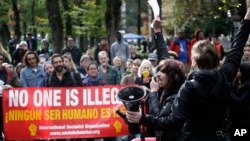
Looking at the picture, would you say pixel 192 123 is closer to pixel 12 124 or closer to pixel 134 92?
pixel 134 92

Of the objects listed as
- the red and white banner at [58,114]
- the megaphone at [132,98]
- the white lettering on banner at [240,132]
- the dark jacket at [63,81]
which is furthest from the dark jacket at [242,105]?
the dark jacket at [63,81]

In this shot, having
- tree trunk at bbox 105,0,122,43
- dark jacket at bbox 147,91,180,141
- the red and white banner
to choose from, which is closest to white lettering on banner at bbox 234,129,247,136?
dark jacket at bbox 147,91,180,141

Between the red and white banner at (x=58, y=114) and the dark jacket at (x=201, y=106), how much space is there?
6175mm

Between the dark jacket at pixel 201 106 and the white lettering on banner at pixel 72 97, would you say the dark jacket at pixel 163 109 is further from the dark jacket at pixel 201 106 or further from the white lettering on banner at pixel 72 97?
the white lettering on banner at pixel 72 97

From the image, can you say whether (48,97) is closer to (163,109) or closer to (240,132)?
(240,132)

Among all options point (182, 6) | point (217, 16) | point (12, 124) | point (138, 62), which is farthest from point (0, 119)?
point (182, 6)

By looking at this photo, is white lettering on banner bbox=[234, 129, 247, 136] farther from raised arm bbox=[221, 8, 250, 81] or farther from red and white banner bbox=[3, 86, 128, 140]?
red and white banner bbox=[3, 86, 128, 140]

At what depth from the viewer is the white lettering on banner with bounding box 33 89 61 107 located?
35.8 ft

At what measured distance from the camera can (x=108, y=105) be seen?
1091 cm

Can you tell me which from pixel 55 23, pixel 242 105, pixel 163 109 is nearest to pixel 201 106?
pixel 163 109

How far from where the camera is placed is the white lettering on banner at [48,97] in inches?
429

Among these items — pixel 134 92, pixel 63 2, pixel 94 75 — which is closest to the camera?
pixel 134 92

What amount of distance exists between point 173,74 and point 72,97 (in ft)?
20.0

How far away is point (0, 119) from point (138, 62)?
329 centimetres
